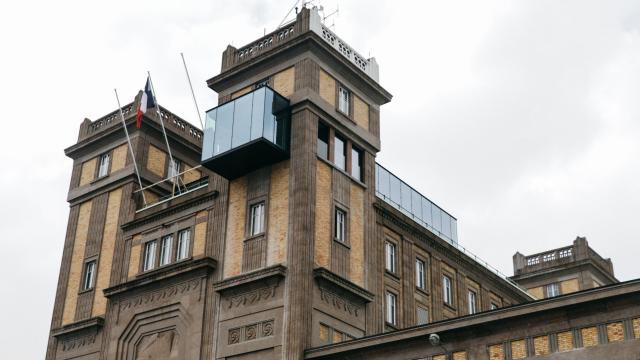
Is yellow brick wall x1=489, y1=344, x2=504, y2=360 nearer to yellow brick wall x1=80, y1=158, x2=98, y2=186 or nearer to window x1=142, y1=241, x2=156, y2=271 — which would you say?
window x1=142, y1=241, x2=156, y2=271

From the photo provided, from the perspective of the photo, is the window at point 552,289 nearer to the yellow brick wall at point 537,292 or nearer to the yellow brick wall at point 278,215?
the yellow brick wall at point 537,292

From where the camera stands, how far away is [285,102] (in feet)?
155

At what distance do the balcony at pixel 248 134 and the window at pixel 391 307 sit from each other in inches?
431

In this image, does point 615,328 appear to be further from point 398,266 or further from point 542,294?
point 542,294

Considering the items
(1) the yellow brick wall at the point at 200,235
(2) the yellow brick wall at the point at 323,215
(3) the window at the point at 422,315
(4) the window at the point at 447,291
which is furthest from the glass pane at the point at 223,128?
(4) the window at the point at 447,291

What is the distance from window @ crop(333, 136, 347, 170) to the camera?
158 ft

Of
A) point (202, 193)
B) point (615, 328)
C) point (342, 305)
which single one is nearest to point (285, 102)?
point (202, 193)

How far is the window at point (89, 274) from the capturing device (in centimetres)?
5472

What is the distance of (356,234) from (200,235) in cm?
882

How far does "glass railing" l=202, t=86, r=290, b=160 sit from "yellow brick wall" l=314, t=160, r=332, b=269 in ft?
8.26

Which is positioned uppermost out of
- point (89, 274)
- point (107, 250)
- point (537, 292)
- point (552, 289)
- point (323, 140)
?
point (552, 289)

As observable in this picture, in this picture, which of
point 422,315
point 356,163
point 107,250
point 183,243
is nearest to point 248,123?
point 356,163

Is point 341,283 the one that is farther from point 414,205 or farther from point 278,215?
point 414,205

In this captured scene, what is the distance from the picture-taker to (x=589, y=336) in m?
32.4
